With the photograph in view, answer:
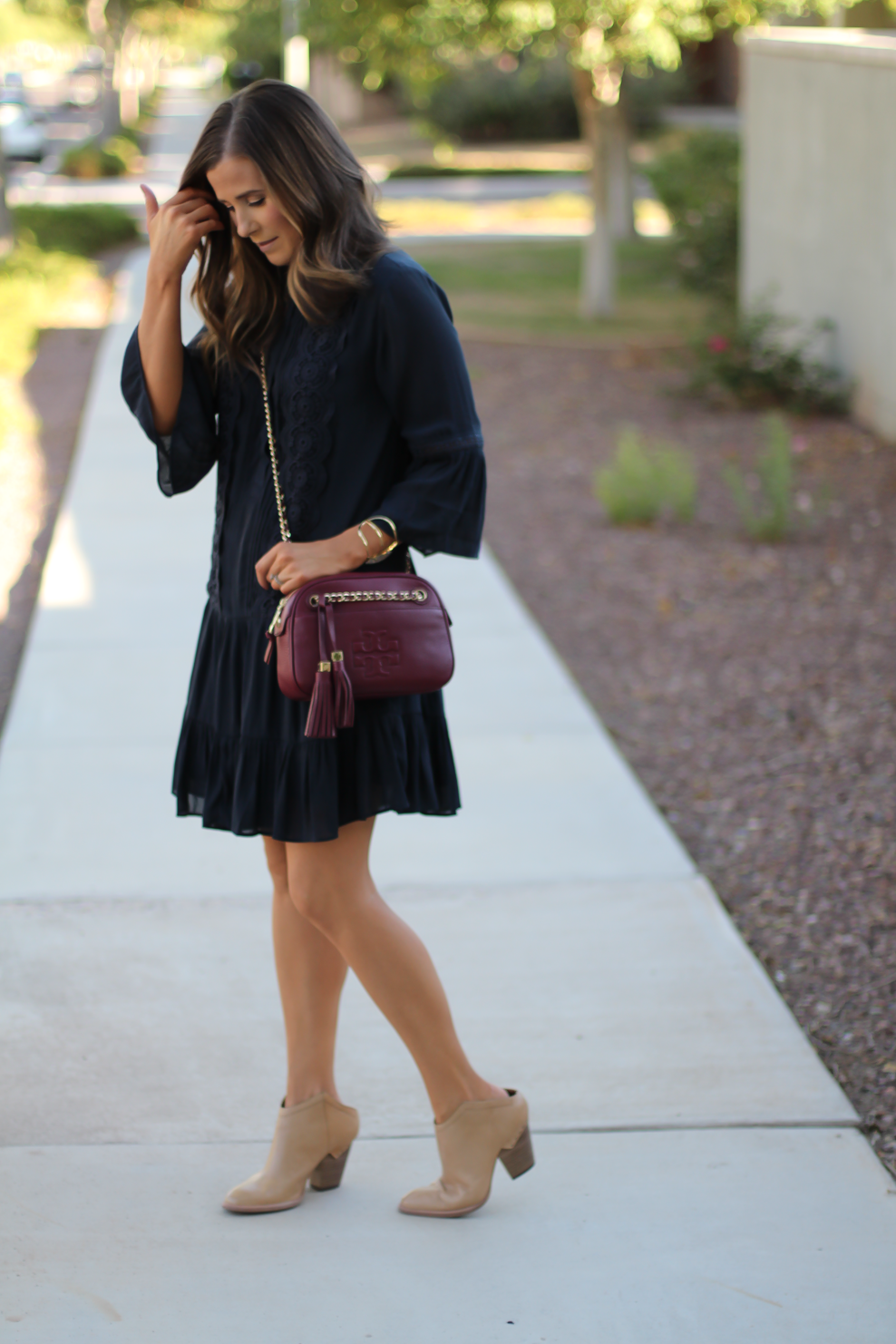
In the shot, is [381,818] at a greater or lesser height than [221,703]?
lesser

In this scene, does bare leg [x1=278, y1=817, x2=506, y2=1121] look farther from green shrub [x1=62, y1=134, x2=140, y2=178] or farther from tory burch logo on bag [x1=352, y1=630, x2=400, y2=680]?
green shrub [x1=62, y1=134, x2=140, y2=178]

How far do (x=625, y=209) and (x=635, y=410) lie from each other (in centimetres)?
1145

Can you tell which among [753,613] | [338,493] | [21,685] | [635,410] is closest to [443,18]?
[635,410]

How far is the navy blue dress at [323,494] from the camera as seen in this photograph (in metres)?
2.25

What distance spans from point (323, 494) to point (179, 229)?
47 cm

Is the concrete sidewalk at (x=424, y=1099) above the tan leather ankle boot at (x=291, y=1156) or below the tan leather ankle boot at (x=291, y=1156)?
below

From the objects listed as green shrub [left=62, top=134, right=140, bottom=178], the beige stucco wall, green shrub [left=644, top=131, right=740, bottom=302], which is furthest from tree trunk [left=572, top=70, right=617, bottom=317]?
green shrub [left=62, top=134, right=140, bottom=178]

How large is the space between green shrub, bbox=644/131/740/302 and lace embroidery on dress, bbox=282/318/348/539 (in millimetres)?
12155

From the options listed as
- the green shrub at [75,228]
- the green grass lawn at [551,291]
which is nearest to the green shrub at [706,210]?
the green grass lawn at [551,291]

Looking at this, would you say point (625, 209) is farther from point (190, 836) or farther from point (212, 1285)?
point (212, 1285)

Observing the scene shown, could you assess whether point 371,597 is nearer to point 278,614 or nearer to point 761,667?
point 278,614

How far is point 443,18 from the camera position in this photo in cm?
1241

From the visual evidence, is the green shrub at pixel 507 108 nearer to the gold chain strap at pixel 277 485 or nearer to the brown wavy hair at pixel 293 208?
the brown wavy hair at pixel 293 208

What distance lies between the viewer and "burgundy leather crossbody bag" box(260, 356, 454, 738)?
2178 millimetres
